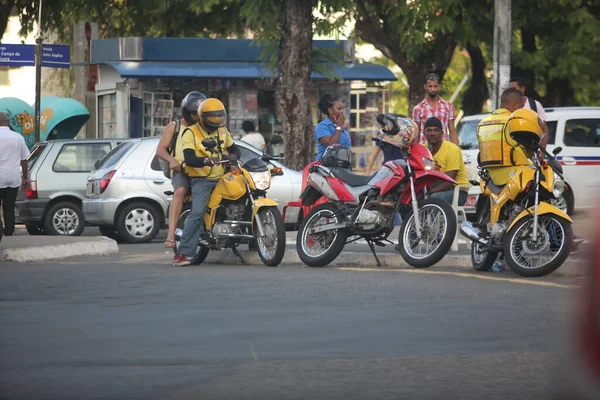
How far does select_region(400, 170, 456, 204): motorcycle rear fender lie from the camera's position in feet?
40.8

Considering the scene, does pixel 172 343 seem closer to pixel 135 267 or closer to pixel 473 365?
pixel 473 365

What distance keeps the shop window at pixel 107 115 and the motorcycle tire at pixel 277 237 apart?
1576cm

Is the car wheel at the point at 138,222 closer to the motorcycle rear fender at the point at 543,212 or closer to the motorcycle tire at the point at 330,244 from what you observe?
the motorcycle tire at the point at 330,244

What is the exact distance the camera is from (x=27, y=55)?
2380 centimetres

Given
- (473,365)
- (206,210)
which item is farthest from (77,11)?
(473,365)

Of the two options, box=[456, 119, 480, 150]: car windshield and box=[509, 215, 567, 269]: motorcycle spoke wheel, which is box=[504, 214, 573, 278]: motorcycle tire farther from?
box=[456, 119, 480, 150]: car windshield

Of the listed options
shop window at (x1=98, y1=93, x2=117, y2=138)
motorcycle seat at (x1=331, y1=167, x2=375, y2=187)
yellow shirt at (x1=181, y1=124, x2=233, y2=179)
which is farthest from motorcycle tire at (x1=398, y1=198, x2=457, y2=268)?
shop window at (x1=98, y1=93, x2=117, y2=138)

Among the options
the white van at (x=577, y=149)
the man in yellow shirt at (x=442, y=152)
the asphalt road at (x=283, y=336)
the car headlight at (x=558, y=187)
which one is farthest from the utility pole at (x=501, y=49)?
the asphalt road at (x=283, y=336)

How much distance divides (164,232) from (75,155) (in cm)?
230

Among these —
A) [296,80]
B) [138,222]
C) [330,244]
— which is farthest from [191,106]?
[296,80]

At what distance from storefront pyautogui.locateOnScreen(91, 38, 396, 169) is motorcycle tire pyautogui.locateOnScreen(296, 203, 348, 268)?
580 inches

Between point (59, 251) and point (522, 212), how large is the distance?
5832 mm

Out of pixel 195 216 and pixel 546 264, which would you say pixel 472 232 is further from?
pixel 195 216

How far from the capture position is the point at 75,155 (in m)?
20.6
